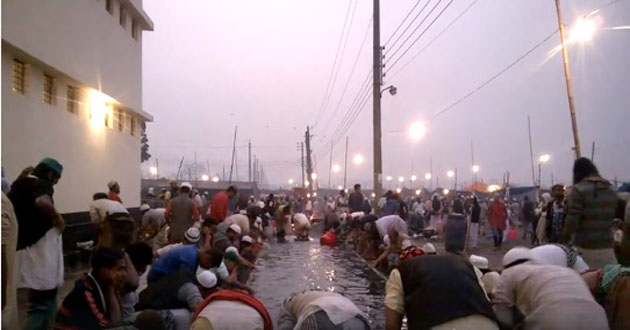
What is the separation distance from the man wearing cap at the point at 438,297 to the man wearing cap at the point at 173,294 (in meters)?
2.13

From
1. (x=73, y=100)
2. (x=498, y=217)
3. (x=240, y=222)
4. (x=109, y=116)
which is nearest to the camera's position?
(x=240, y=222)

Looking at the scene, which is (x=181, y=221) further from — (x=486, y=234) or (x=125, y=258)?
(x=486, y=234)

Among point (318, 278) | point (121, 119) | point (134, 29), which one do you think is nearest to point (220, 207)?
point (318, 278)

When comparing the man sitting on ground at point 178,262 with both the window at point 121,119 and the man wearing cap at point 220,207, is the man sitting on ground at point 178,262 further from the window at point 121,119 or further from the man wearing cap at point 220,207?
the window at point 121,119

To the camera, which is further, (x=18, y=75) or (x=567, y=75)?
(x=567, y=75)

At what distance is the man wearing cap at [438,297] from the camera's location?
3979 millimetres

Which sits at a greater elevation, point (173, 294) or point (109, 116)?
point (109, 116)

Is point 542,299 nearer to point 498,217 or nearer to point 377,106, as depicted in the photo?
point 498,217

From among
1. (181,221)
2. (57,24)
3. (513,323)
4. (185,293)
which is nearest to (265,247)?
(181,221)

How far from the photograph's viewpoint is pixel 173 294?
5602mm

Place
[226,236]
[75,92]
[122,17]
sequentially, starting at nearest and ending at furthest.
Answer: [226,236] < [75,92] < [122,17]

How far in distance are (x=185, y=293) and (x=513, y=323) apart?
310cm

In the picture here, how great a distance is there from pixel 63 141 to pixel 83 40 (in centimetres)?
280

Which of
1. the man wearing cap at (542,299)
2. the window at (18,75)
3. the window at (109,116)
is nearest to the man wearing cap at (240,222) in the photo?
the window at (18,75)
